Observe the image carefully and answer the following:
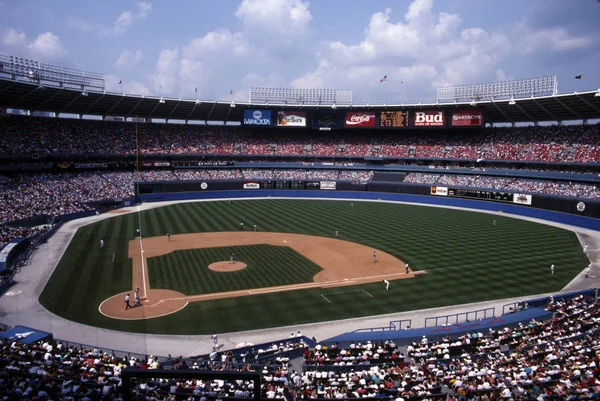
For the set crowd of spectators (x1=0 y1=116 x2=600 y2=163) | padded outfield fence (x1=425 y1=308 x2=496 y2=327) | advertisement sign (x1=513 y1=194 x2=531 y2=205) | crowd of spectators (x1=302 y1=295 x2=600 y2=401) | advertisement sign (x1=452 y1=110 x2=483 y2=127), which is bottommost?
padded outfield fence (x1=425 y1=308 x2=496 y2=327)

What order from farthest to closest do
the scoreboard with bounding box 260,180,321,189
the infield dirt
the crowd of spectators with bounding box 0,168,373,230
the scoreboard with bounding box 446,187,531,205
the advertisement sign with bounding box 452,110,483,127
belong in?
the scoreboard with bounding box 260,180,321,189, the advertisement sign with bounding box 452,110,483,127, the scoreboard with bounding box 446,187,531,205, the crowd of spectators with bounding box 0,168,373,230, the infield dirt

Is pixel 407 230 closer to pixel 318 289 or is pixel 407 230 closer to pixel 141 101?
pixel 318 289

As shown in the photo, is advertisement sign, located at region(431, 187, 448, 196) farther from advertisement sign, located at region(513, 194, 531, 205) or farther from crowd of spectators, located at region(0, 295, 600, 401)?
crowd of spectators, located at region(0, 295, 600, 401)

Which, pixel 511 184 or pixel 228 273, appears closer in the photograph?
pixel 228 273

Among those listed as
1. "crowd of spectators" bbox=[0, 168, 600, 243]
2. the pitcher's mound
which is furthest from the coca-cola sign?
the pitcher's mound

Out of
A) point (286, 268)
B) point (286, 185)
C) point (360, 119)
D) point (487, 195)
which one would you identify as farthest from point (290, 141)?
point (286, 268)

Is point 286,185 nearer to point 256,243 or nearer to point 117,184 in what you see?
point 117,184
